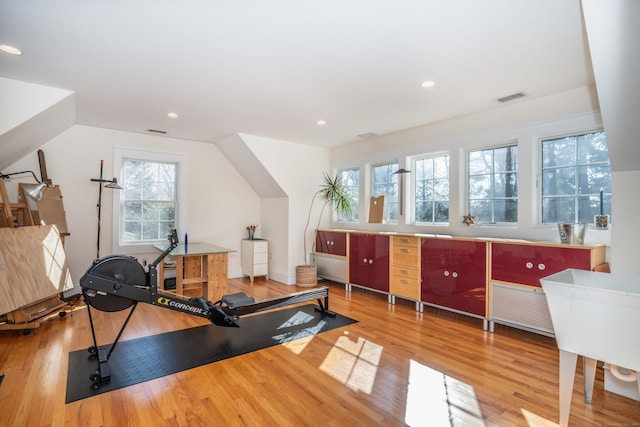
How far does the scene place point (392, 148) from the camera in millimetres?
5203

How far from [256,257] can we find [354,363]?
3.54m

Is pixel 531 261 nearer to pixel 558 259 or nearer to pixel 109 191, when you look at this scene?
pixel 558 259

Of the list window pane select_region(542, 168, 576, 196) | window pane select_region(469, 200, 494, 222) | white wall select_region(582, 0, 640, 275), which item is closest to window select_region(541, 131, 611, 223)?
window pane select_region(542, 168, 576, 196)

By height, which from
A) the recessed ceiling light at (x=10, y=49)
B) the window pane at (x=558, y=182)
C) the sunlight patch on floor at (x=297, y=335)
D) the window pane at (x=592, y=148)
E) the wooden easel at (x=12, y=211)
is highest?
the recessed ceiling light at (x=10, y=49)

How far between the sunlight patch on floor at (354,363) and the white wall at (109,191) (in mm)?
3670

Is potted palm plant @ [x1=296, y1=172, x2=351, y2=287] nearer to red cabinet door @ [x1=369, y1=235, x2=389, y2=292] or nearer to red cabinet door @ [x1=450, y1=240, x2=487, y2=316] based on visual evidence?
red cabinet door @ [x1=369, y1=235, x2=389, y2=292]

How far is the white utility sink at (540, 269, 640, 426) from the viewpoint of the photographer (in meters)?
1.60

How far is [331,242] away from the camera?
556 centimetres

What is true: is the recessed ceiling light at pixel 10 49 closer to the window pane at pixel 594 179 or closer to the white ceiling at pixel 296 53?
the white ceiling at pixel 296 53

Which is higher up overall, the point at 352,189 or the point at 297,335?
the point at 352,189

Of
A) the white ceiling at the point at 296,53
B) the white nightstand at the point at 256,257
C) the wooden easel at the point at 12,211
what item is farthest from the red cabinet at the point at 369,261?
the wooden easel at the point at 12,211

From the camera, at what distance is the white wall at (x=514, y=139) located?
10.9 ft

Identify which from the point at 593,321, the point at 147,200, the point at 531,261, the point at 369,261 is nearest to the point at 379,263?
the point at 369,261

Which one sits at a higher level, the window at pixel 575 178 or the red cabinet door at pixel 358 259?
the window at pixel 575 178
